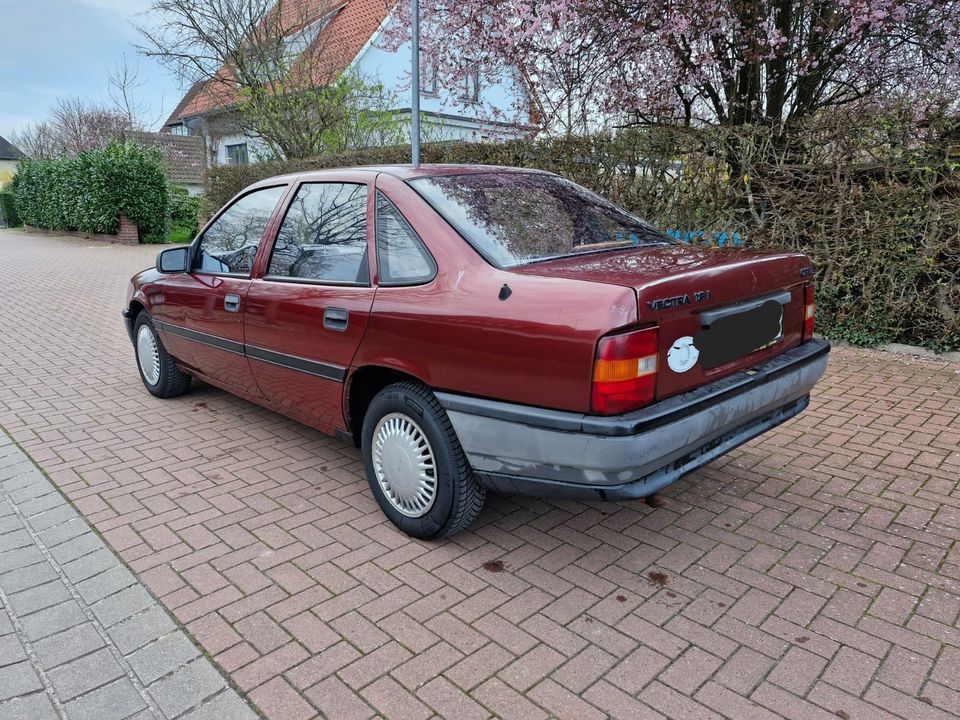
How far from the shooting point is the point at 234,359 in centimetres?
428

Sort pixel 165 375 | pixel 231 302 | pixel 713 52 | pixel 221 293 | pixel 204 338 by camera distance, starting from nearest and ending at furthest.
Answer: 1. pixel 231 302
2. pixel 221 293
3. pixel 204 338
4. pixel 165 375
5. pixel 713 52

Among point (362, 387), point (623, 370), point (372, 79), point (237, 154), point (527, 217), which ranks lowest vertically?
point (362, 387)

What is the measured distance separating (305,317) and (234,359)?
945mm

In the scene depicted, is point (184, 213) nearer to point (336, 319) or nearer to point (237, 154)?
point (237, 154)

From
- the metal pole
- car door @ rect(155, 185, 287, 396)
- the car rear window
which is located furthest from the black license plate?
the metal pole

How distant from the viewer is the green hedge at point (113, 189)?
2019 centimetres

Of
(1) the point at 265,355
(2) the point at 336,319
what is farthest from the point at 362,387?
(1) the point at 265,355

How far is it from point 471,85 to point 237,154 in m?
25.2

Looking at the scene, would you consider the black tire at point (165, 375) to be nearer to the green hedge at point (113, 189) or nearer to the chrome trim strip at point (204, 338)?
the chrome trim strip at point (204, 338)

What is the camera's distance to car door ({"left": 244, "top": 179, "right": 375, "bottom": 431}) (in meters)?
3.40

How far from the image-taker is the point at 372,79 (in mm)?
18812

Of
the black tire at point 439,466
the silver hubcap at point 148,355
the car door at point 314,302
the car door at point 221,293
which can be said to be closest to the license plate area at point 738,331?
the black tire at point 439,466

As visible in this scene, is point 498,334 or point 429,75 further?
point 429,75

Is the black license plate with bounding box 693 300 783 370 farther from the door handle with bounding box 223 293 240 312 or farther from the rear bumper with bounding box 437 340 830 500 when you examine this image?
the door handle with bounding box 223 293 240 312
